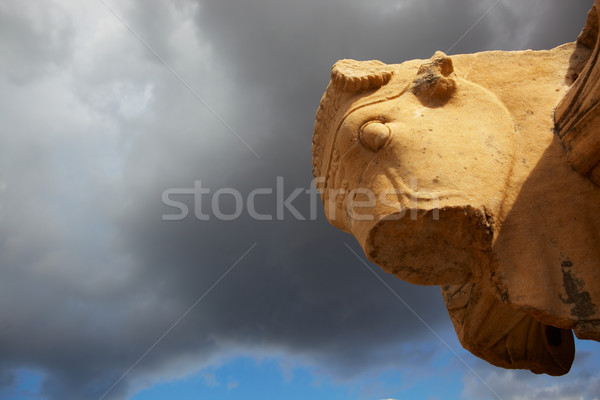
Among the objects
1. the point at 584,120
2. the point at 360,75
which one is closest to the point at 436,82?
the point at 360,75

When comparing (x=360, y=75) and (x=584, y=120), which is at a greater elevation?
(x=360, y=75)

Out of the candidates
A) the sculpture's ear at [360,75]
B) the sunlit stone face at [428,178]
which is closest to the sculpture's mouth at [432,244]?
the sunlit stone face at [428,178]

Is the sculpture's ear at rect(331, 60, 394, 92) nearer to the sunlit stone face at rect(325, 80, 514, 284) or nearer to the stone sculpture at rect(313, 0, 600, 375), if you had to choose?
the stone sculpture at rect(313, 0, 600, 375)

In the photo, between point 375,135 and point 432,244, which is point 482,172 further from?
point 375,135

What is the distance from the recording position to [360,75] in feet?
12.6

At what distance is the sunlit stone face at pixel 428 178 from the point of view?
3014 millimetres

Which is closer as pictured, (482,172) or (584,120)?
(584,120)

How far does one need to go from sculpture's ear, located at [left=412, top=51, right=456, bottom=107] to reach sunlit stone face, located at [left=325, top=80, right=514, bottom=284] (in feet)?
0.17

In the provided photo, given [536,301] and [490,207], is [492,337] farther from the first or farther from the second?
[490,207]

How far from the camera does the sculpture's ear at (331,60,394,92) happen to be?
3826 mm

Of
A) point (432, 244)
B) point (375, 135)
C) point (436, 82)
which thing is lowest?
point (432, 244)

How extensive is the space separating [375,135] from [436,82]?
2.26 ft

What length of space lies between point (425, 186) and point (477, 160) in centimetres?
43

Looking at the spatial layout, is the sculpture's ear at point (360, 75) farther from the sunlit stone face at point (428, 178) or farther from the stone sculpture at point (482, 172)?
the sunlit stone face at point (428, 178)
